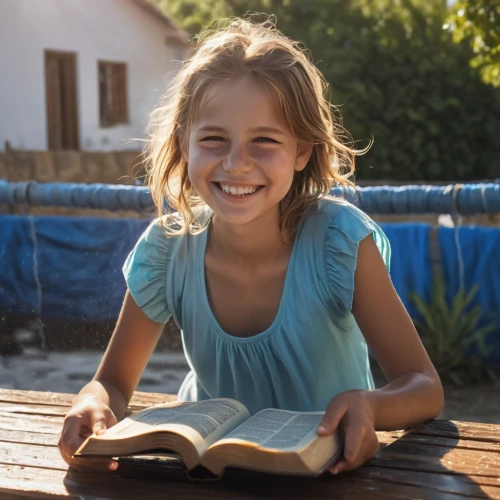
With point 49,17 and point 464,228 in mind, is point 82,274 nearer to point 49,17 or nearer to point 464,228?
point 464,228

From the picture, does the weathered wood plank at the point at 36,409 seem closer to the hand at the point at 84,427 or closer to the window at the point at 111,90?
the hand at the point at 84,427

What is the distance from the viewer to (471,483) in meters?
1.36

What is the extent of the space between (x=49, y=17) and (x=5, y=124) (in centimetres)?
214

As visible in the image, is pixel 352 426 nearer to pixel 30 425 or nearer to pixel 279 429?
pixel 279 429

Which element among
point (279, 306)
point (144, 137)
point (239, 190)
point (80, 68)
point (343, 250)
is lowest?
point (279, 306)

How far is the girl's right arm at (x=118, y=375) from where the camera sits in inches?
62.6

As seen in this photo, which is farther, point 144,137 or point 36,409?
point 144,137

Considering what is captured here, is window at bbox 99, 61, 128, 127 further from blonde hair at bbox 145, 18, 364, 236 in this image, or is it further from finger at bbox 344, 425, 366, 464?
finger at bbox 344, 425, 366, 464

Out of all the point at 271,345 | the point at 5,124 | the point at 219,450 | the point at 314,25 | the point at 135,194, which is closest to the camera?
the point at 219,450

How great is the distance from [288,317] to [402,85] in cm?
1644

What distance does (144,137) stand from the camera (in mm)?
17375

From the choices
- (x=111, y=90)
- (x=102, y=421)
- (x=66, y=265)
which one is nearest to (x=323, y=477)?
(x=102, y=421)

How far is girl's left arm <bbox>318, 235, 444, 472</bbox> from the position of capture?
142 cm

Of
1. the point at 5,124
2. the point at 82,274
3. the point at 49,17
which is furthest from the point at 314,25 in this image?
the point at 82,274
